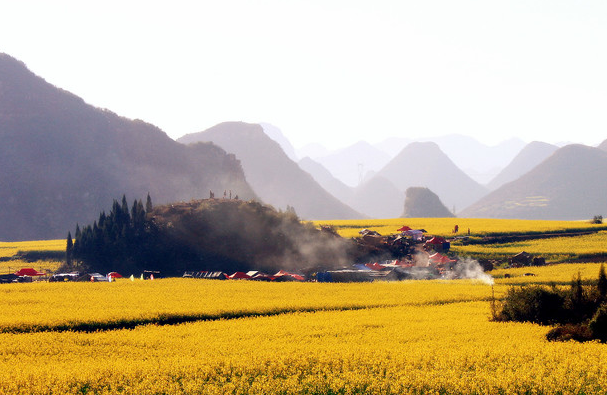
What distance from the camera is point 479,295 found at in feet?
193

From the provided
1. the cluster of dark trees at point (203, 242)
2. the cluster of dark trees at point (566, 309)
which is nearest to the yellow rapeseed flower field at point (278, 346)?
the cluster of dark trees at point (566, 309)

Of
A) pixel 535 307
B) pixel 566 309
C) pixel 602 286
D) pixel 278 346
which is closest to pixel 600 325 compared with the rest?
pixel 602 286

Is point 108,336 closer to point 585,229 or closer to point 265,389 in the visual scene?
point 265,389

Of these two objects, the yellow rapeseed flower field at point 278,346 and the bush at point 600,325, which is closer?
the yellow rapeseed flower field at point 278,346

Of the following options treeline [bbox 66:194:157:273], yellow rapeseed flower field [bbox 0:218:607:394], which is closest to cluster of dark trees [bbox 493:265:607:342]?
yellow rapeseed flower field [bbox 0:218:607:394]

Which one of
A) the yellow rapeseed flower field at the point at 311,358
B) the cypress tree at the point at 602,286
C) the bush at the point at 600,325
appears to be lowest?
the yellow rapeseed flower field at the point at 311,358

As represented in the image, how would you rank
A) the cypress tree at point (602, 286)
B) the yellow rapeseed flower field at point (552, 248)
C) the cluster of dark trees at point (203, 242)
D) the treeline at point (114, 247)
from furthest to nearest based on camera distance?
the cluster of dark trees at point (203, 242)
the treeline at point (114, 247)
the yellow rapeseed flower field at point (552, 248)
the cypress tree at point (602, 286)

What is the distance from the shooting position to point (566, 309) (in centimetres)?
4312

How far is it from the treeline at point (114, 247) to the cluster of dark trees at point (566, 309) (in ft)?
211

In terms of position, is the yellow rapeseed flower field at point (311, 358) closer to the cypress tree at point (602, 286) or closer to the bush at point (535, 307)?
the bush at point (535, 307)

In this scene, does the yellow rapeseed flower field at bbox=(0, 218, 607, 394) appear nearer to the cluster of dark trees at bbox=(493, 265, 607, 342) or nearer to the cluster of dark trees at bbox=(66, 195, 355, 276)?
the cluster of dark trees at bbox=(493, 265, 607, 342)

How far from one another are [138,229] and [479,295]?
6127cm

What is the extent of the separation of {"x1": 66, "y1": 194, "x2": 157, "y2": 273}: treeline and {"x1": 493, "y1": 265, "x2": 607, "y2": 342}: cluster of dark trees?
64424 mm

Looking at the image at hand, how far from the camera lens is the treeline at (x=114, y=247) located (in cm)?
9669
